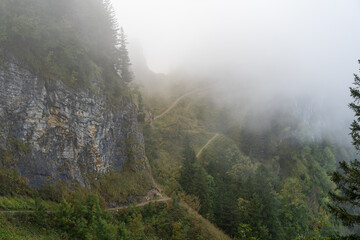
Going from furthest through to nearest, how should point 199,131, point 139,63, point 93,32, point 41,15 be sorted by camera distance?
point 139,63 → point 199,131 → point 93,32 → point 41,15

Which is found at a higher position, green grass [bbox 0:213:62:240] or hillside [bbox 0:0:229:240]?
hillside [bbox 0:0:229:240]

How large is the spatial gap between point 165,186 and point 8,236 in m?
22.7

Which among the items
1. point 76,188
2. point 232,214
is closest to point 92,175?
point 76,188

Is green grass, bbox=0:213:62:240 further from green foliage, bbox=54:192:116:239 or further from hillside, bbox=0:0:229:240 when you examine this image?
green foliage, bbox=54:192:116:239

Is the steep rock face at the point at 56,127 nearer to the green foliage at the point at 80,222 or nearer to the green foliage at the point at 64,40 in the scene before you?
the green foliage at the point at 64,40

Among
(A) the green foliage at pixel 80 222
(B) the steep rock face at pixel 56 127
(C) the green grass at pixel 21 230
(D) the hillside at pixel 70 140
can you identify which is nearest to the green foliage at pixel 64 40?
(D) the hillside at pixel 70 140

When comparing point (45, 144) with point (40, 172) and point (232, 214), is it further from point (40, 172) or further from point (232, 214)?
point (232, 214)

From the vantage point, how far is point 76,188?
21.0 meters

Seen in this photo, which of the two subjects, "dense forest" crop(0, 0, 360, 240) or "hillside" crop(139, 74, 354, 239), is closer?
"dense forest" crop(0, 0, 360, 240)

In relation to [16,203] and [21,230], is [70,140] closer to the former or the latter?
[16,203]

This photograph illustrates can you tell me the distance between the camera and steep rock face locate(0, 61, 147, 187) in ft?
60.6

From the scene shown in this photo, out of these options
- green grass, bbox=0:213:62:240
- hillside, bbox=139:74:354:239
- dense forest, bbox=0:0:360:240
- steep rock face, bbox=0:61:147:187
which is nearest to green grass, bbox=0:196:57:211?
dense forest, bbox=0:0:360:240

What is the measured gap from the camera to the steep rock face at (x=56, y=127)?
18484 mm

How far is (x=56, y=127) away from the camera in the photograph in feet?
69.6
